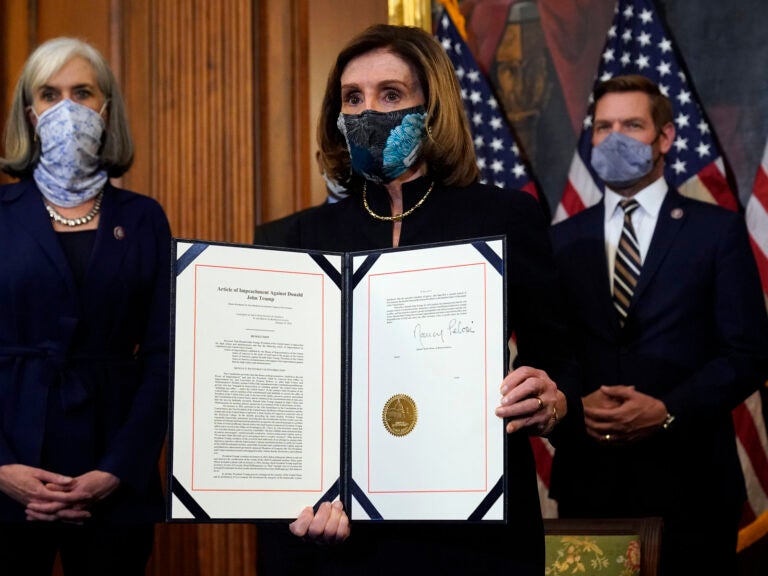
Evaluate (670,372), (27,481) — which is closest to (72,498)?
(27,481)

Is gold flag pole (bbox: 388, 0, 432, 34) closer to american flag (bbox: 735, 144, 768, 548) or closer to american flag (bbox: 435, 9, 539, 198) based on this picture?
american flag (bbox: 435, 9, 539, 198)

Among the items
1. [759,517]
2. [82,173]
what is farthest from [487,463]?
[759,517]

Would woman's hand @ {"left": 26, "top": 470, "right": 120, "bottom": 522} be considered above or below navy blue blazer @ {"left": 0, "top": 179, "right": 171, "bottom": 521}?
below

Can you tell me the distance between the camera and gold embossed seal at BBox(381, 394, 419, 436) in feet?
7.26

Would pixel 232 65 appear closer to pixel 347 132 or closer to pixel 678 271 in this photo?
pixel 678 271

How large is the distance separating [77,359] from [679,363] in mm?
1880

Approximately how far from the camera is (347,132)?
100 inches

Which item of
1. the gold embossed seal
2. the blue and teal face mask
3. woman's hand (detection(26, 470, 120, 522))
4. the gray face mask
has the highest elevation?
the gray face mask

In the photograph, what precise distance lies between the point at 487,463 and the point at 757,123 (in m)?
2.79

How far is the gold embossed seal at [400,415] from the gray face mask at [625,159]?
214 cm

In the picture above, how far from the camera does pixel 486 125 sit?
4.82 meters

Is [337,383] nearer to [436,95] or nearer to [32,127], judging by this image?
[436,95]

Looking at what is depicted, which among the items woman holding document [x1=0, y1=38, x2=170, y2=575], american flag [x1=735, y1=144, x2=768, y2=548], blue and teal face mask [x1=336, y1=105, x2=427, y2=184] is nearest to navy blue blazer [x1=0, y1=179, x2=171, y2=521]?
woman holding document [x1=0, y1=38, x2=170, y2=575]

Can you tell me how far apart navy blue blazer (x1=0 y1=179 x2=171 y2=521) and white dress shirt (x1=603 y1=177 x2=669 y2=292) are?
5.19 feet
